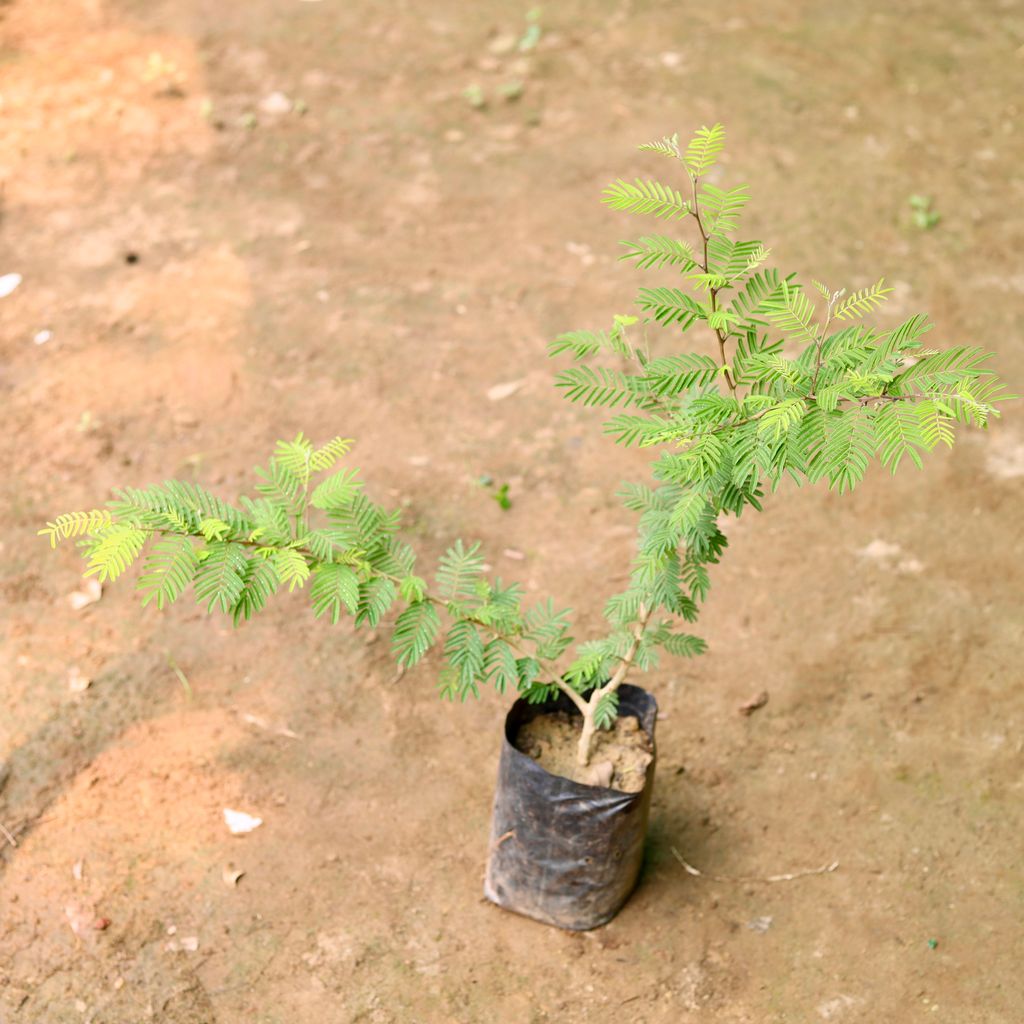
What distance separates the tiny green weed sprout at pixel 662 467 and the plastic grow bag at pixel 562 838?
0.67 ft

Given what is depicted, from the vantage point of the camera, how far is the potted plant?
212cm

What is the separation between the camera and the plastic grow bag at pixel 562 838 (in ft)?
9.26

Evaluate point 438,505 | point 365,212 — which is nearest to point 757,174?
point 365,212

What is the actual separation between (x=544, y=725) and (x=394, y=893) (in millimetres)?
622

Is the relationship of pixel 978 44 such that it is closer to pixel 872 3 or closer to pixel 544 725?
pixel 872 3

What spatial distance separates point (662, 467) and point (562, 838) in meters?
1.09

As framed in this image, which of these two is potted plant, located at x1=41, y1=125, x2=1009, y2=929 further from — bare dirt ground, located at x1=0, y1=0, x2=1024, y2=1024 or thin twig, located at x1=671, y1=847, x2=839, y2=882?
bare dirt ground, located at x1=0, y1=0, x2=1024, y2=1024

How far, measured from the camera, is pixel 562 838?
2.89 meters

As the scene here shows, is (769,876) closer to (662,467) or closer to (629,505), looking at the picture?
(629,505)

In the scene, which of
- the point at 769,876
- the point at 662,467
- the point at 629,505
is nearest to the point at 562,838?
the point at 769,876

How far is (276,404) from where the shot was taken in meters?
4.65

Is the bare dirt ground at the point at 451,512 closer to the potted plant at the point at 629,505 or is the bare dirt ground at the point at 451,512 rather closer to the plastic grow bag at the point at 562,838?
the plastic grow bag at the point at 562,838

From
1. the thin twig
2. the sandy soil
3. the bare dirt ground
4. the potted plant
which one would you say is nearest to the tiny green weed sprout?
the potted plant

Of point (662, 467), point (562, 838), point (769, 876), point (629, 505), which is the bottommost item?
point (769, 876)
